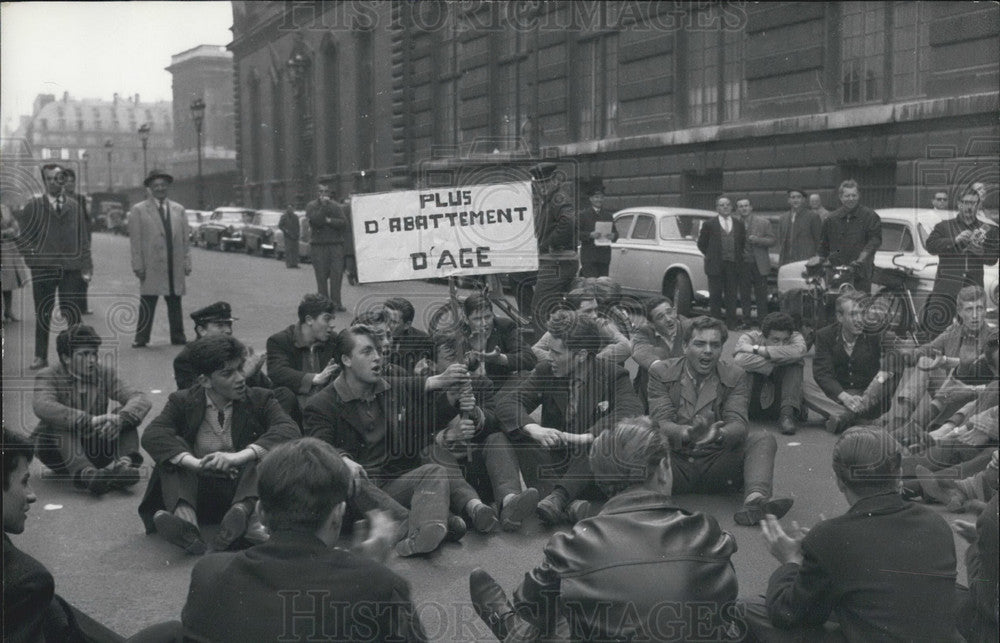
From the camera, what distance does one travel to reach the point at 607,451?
11.9 ft

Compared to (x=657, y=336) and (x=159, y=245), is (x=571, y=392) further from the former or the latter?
(x=159, y=245)

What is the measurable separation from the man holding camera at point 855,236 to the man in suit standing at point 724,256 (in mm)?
2448

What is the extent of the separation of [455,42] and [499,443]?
25.0m

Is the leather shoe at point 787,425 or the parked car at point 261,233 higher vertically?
the parked car at point 261,233

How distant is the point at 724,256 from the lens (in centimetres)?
1464

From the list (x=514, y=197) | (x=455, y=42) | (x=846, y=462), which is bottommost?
(x=846, y=462)

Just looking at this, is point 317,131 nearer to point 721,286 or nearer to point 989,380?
point 721,286

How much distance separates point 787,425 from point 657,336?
3.91 ft

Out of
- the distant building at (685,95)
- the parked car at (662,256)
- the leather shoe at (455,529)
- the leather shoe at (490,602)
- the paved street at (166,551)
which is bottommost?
the paved street at (166,551)

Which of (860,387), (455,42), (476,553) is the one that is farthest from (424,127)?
(476,553)

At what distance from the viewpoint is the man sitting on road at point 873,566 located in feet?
11.2

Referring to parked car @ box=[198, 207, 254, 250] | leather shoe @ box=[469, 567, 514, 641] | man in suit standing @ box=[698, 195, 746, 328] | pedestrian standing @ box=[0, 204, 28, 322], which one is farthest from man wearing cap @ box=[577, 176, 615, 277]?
parked car @ box=[198, 207, 254, 250]

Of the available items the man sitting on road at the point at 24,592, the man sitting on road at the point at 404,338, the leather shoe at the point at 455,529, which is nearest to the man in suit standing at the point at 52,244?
the man sitting on road at the point at 404,338

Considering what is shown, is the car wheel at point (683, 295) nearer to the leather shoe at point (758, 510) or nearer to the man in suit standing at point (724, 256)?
the man in suit standing at point (724, 256)
